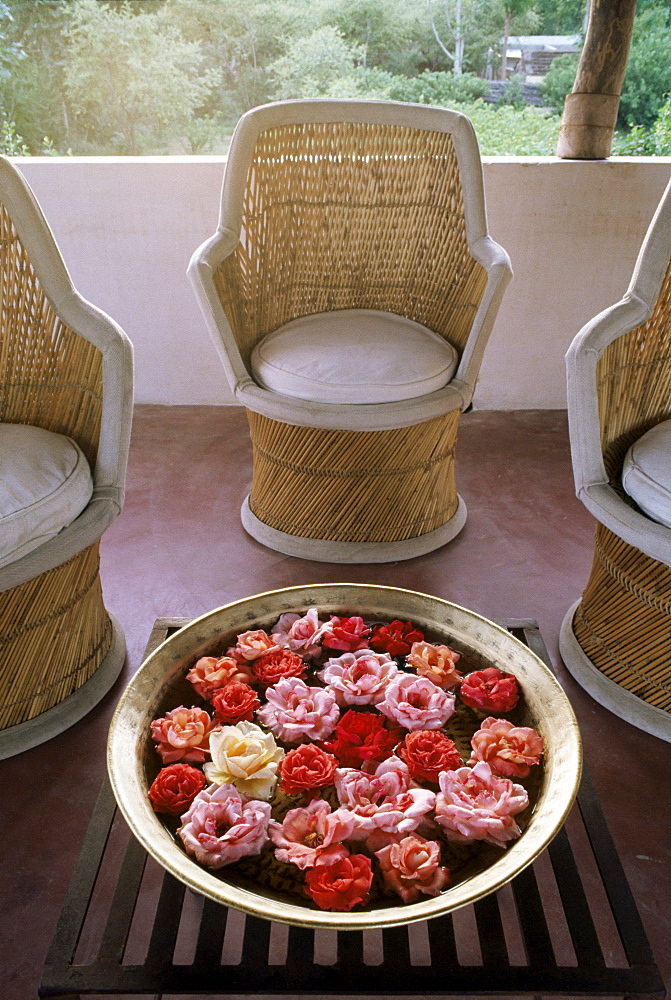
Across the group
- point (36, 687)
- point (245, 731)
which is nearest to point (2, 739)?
point (36, 687)

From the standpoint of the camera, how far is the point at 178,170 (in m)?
2.69

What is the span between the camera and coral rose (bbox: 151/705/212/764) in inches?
38.8

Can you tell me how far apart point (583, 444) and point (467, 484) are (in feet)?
3.18

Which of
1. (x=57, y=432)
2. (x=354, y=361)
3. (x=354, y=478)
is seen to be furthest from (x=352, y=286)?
(x=57, y=432)

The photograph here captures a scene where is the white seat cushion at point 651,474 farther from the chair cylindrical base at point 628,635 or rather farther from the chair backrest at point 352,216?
the chair backrest at point 352,216

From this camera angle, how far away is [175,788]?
36.5 inches

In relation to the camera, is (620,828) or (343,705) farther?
(620,828)

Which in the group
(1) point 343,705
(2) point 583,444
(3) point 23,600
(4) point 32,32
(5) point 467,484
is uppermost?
(4) point 32,32

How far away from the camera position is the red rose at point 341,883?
817mm

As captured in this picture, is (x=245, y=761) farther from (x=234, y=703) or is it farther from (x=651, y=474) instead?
(x=651, y=474)

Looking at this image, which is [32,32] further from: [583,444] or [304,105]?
[583,444]

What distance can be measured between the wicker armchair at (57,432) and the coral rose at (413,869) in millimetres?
817

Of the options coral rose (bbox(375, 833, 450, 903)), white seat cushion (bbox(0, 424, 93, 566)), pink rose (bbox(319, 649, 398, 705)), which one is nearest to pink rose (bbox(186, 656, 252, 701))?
pink rose (bbox(319, 649, 398, 705))

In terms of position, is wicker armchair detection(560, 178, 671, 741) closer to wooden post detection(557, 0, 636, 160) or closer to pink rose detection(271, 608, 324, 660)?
pink rose detection(271, 608, 324, 660)
